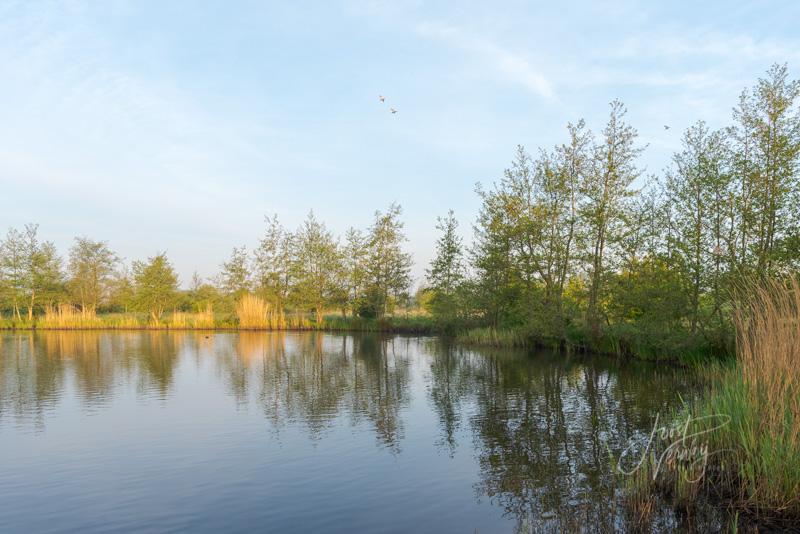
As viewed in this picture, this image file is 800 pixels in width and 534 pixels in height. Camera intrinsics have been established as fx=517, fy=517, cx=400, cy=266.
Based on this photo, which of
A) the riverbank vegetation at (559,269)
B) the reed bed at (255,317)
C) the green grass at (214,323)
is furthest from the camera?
the green grass at (214,323)

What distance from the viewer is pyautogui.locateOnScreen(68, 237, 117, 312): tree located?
57.6m

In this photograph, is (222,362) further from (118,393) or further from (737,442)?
(737,442)

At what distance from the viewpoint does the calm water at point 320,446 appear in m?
7.32

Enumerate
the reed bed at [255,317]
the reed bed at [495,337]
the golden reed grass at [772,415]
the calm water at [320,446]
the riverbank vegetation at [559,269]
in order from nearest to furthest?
the golden reed grass at [772,415]
the calm water at [320,446]
the riverbank vegetation at [559,269]
the reed bed at [495,337]
the reed bed at [255,317]

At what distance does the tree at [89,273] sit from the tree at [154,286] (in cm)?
801

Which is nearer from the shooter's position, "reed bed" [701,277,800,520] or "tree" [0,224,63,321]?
"reed bed" [701,277,800,520]

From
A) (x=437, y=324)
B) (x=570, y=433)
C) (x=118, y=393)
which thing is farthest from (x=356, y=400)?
(x=437, y=324)

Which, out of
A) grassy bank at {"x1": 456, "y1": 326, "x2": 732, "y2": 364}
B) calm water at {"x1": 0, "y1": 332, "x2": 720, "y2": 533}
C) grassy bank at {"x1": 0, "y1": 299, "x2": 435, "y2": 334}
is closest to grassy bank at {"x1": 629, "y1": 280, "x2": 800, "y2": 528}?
calm water at {"x1": 0, "y1": 332, "x2": 720, "y2": 533}

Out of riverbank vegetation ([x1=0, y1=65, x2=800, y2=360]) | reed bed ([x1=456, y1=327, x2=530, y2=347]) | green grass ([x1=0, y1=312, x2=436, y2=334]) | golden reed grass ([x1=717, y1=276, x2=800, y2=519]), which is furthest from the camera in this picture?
green grass ([x1=0, y1=312, x2=436, y2=334])

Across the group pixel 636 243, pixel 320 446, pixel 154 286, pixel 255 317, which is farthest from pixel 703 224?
pixel 154 286

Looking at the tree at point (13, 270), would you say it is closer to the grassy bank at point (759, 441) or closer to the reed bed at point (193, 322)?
the reed bed at point (193, 322)

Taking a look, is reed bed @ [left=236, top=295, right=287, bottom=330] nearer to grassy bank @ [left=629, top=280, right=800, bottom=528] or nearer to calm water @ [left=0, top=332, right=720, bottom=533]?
calm water @ [left=0, top=332, right=720, bottom=533]

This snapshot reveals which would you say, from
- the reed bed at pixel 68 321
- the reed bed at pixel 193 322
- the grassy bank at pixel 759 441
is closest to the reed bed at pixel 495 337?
the grassy bank at pixel 759 441

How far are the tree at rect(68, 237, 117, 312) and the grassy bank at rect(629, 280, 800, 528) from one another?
60.6 metres
